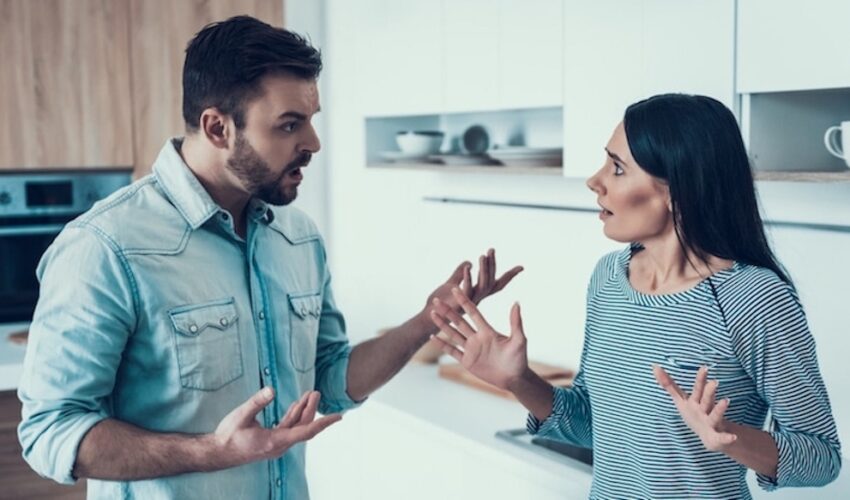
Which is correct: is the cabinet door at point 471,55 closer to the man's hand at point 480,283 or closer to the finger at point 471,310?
the man's hand at point 480,283

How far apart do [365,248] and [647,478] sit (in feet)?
8.64

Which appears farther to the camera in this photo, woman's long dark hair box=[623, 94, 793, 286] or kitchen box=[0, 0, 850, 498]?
kitchen box=[0, 0, 850, 498]

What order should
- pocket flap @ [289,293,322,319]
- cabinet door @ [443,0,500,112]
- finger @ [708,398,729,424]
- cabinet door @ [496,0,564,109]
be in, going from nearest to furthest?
finger @ [708,398,729,424]
pocket flap @ [289,293,322,319]
cabinet door @ [496,0,564,109]
cabinet door @ [443,0,500,112]

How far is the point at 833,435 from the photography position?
5.07ft

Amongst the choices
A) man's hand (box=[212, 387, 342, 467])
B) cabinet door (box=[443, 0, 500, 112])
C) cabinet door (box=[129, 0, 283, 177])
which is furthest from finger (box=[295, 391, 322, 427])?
cabinet door (box=[129, 0, 283, 177])

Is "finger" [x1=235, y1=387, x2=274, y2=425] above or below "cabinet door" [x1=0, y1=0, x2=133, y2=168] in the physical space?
below

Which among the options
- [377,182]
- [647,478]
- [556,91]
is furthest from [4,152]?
[647,478]

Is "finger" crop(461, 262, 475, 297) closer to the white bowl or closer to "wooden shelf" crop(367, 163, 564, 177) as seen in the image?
"wooden shelf" crop(367, 163, 564, 177)

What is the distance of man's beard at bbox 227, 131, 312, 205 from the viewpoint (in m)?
1.75

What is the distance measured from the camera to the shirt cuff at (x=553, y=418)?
1.81 m

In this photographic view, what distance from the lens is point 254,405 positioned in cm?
147

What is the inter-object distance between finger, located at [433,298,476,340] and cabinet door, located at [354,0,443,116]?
4.92ft

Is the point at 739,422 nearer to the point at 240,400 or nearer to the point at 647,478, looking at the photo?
the point at 647,478

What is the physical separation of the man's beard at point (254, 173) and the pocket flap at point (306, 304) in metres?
0.19
